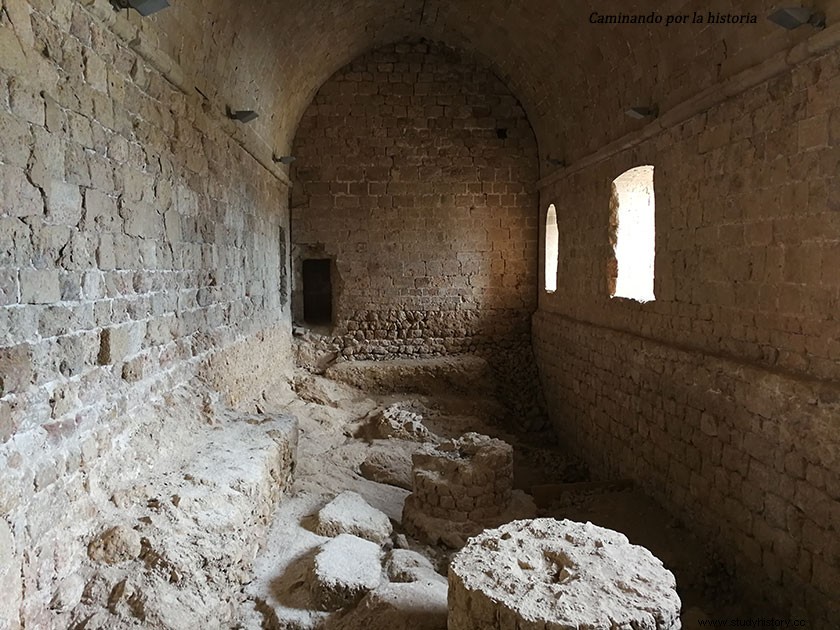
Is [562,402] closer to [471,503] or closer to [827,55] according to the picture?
[471,503]

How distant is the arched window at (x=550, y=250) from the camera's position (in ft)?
35.5

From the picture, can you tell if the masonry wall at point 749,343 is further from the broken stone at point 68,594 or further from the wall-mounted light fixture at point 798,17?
the broken stone at point 68,594

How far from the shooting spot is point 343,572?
419 centimetres

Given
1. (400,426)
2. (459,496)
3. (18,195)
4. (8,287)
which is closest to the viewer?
(8,287)

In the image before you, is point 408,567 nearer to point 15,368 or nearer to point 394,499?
point 394,499

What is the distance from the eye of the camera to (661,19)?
6.02m

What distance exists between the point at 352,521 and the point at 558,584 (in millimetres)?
2333

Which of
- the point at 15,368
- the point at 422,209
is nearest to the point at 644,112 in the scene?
the point at 422,209

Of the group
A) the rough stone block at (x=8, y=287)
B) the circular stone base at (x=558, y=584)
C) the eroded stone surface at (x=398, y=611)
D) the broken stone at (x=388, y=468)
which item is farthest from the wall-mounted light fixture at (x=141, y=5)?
the broken stone at (x=388, y=468)

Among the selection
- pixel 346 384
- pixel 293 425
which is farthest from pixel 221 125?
pixel 346 384

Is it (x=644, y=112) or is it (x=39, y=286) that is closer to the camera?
(x=39, y=286)

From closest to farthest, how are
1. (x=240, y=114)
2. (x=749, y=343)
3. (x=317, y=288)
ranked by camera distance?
(x=749, y=343)
(x=240, y=114)
(x=317, y=288)

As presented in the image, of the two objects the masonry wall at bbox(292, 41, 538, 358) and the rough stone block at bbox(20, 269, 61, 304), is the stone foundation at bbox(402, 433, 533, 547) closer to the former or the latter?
the rough stone block at bbox(20, 269, 61, 304)

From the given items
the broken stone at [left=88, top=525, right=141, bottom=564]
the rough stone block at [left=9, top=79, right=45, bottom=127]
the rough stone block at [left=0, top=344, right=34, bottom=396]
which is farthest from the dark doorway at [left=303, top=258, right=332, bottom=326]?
the rough stone block at [left=0, top=344, right=34, bottom=396]
